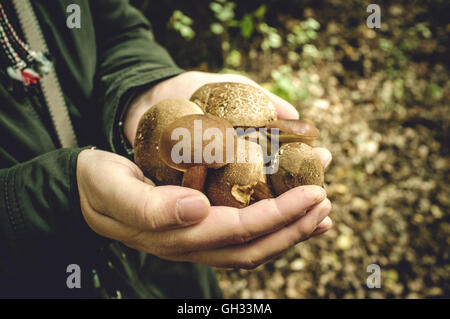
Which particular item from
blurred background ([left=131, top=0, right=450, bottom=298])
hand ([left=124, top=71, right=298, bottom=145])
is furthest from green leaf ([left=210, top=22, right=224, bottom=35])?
hand ([left=124, top=71, right=298, bottom=145])

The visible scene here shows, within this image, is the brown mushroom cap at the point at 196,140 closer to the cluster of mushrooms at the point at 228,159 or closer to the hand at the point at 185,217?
the cluster of mushrooms at the point at 228,159

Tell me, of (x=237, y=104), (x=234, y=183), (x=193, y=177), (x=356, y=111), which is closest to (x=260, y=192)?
(x=234, y=183)

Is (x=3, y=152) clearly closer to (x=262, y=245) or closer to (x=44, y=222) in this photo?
(x=44, y=222)

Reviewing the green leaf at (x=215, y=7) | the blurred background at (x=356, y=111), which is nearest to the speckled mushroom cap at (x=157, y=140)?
the blurred background at (x=356, y=111)

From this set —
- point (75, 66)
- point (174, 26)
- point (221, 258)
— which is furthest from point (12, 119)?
point (174, 26)

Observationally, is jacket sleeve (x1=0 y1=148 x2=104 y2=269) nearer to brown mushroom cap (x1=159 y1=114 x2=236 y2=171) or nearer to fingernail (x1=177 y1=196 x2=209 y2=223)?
brown mushroom cap (x1=159 y1=114 x2=236 y2=171)

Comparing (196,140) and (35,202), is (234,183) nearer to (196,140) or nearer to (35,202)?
(196,140)
